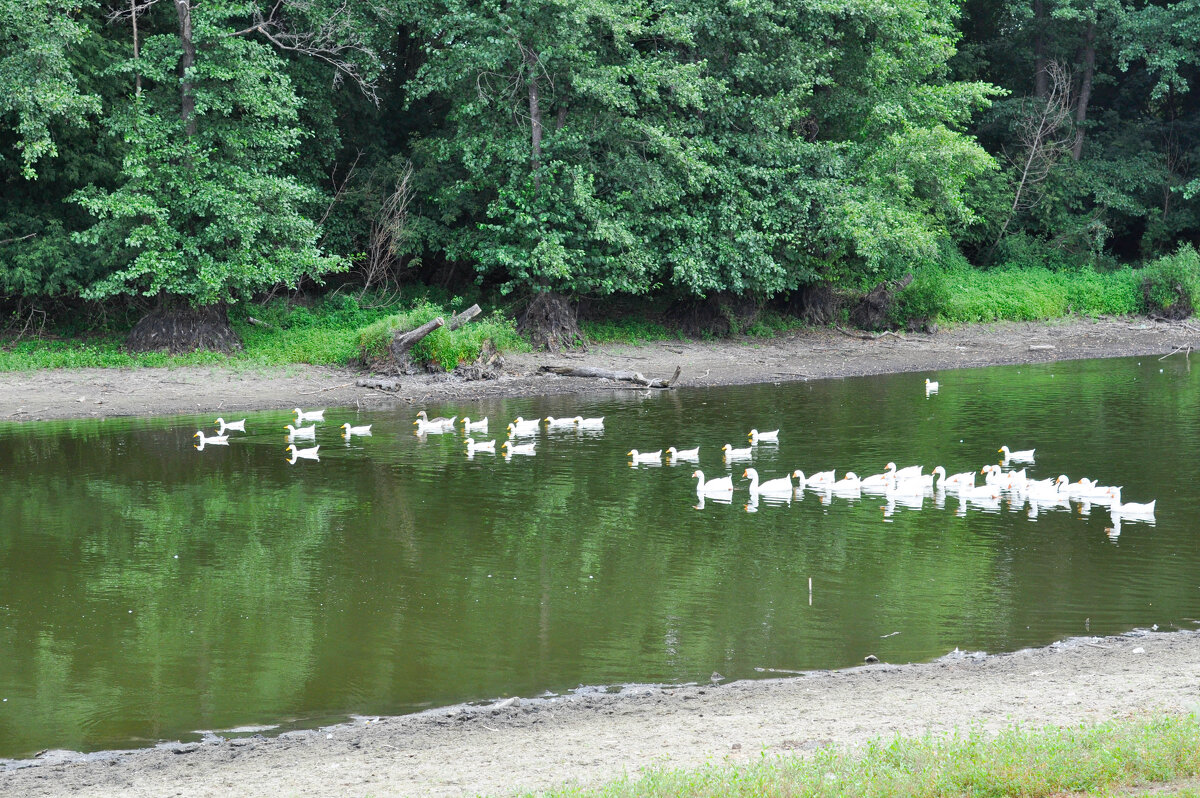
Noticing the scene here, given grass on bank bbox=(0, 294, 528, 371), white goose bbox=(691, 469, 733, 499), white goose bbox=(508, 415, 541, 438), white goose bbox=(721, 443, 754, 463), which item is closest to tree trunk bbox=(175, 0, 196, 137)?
grass on bank bbox=(0, 294, 528, 371)

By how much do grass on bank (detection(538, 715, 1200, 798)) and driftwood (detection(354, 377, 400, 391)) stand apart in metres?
20.8

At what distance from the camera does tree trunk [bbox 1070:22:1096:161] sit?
158 feet

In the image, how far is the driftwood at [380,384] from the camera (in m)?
27.6

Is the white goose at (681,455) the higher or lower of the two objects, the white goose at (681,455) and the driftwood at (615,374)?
the lower

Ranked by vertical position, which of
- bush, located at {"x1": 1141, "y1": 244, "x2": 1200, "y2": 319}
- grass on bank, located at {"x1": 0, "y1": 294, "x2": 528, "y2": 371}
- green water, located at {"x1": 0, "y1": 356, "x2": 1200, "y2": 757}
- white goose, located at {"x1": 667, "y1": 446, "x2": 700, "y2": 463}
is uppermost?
bush, located at {"x1": 1141, "y1": 244, "x2": 1200, "y2": 319}

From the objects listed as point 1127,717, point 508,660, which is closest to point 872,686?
point 1127,717

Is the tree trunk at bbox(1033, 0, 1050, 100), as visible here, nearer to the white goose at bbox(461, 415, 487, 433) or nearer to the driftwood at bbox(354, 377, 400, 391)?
the driftwood at bbox(354, 377, 400, 391)

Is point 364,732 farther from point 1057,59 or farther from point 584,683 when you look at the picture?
point 1057,59

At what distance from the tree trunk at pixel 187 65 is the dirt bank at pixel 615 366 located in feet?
20.3

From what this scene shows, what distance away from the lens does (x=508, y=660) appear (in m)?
10.8

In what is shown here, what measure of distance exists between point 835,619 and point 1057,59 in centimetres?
A: 4320

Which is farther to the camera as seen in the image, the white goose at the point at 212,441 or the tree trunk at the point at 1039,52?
the tree trunk at the point at 1039,52

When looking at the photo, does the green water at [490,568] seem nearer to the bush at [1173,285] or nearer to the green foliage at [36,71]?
the green foliage at [36,71]

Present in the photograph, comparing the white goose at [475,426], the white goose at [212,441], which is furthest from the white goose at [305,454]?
the white goose at [475,426]
